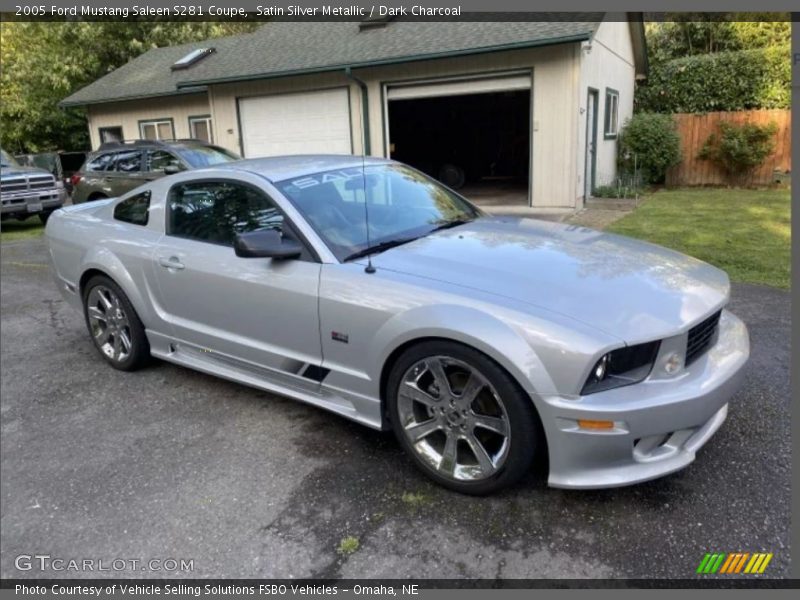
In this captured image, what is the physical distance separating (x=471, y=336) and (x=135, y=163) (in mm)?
9972

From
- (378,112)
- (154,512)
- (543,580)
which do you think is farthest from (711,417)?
(378,112)

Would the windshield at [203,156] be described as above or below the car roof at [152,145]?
below

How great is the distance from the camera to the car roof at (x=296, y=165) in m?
3.89

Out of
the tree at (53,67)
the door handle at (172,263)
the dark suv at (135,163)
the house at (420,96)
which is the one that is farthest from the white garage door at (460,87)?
the tree at (53,67)

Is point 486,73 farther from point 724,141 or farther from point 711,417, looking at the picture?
point 711,417

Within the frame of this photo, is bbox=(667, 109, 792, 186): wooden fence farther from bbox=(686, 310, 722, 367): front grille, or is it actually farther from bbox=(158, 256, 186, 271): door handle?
bbox=(158, 256, 186, 271): door handle

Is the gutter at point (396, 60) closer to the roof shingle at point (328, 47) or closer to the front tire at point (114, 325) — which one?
the roof shingle at point (328, 47)

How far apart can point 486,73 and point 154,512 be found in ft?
36.4

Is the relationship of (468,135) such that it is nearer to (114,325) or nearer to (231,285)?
(114,325)

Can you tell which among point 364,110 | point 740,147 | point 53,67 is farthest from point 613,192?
point 53,67

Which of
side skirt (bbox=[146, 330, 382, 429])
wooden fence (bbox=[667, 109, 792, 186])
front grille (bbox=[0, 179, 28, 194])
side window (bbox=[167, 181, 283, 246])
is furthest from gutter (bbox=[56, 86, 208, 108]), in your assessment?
side skirt (bbox=[146, 330, 382, 429])

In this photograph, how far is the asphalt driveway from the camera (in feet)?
8.40

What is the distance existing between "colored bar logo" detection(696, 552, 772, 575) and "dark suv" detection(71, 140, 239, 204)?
A: 967cm

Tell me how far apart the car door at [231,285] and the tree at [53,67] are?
24.5 metres
